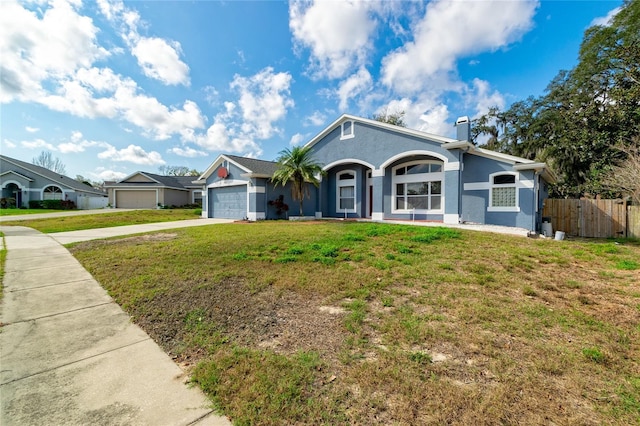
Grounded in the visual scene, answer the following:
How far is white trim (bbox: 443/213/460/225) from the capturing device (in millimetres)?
12579

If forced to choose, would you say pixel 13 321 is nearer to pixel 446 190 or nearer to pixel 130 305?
pixel 130 305

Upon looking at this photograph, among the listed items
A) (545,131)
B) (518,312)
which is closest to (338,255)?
(518,312)

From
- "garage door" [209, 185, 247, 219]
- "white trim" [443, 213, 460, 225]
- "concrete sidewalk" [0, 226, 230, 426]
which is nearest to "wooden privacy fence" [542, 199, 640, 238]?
"white trim" [443, 213, 460, 225]

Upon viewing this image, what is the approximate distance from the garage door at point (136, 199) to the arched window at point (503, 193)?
110 feet

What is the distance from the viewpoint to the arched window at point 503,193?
12195 millimetres

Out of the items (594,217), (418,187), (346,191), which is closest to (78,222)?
(346,191)

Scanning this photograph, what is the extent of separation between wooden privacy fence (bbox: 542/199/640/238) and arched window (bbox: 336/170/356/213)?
10.2m

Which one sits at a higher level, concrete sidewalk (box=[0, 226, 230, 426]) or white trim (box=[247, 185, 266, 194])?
white trim (box=[247, 185, 266, 194])

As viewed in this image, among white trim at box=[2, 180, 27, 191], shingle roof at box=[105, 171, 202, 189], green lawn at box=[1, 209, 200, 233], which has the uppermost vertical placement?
shingle roof at box=[105, 171, 202, 189]

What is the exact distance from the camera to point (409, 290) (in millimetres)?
4566

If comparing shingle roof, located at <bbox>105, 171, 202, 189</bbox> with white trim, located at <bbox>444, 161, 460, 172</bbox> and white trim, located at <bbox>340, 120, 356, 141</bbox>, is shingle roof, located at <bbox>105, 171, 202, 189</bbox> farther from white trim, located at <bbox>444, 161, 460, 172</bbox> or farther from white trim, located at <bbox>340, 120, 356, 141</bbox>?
white trim, located at <bbox>444, 161, 460, 172</bbox>

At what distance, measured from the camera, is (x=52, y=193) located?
31172mm

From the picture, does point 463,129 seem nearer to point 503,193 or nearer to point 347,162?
point 503,193

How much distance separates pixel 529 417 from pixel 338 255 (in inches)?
181
